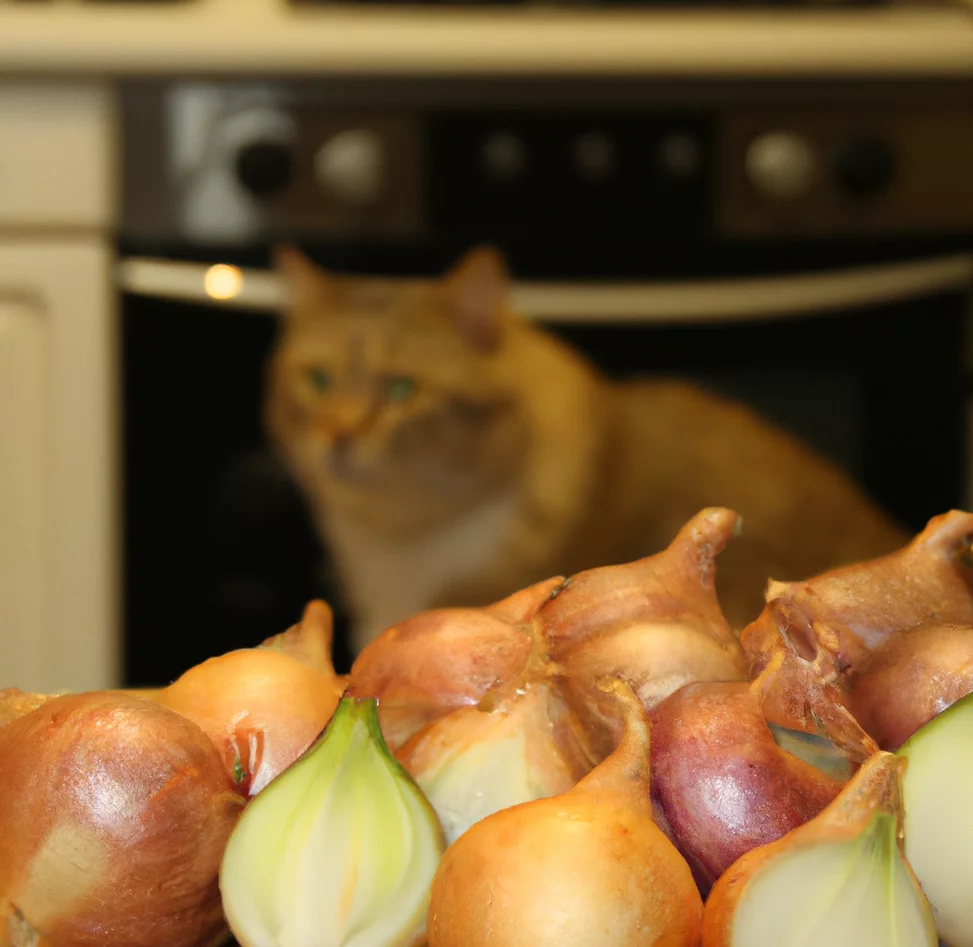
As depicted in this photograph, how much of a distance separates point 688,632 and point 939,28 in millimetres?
1147

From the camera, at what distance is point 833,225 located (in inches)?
50.1

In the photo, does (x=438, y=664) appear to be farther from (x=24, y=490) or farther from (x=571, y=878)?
(x=24, y=490)

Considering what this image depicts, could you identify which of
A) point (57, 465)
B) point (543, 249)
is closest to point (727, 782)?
point (543, 249)

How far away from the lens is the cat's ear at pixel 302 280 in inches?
47.9

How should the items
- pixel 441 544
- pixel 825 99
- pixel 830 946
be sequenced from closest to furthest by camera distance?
pixel 830 946 < pixel 825 99 < pixel 441 544

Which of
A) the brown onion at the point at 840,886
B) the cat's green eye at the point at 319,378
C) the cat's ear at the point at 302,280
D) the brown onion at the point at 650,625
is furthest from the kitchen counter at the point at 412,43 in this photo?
the brown onion at the point at 840,886

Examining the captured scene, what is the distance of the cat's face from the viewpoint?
126cm

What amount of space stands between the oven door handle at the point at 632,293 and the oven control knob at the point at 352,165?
113mm

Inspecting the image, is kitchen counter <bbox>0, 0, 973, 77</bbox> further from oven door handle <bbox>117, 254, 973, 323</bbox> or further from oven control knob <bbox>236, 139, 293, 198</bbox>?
oven door handle <bbox>117, 254, 973, 323</bbox>

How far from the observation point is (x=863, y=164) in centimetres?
125

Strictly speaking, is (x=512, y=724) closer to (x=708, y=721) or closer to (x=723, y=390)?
(x=708, y=721)

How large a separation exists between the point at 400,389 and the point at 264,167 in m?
0.26

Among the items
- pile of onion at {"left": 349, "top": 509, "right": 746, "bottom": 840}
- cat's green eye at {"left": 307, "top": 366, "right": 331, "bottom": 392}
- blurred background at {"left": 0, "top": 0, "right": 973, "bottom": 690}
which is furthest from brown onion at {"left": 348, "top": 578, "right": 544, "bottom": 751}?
cat's green eye at {"left": 307, "top": 366, "right": 331, "bottom": 392}

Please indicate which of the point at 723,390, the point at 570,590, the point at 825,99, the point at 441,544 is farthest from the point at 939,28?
the point at 570,590
